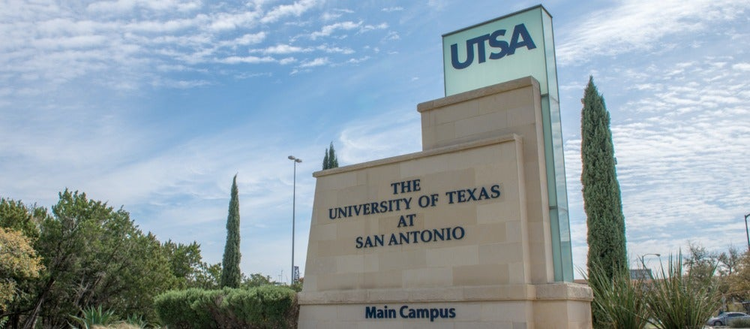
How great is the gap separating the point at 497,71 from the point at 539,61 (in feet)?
2.88

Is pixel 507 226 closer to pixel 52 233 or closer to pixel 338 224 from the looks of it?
pixel 338 224

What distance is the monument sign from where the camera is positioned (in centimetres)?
1105

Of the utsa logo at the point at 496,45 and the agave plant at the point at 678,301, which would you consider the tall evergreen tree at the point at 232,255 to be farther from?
the agave plant at the point at 678,301

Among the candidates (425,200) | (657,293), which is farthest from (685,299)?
(425,200)

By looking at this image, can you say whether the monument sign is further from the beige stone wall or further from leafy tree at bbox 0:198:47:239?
leafy tree at bbox 0:198:47:239

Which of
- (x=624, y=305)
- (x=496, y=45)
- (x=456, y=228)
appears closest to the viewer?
(x=624, y=305)

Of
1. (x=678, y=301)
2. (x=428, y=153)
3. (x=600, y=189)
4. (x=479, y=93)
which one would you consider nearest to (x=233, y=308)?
(x=428, y=153)

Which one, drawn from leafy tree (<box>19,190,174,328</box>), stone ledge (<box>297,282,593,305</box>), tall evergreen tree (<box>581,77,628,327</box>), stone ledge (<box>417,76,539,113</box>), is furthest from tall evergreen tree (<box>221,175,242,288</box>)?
stone ledge (<box>417,76,539,113</box>)

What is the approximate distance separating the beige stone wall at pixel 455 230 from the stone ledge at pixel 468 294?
2cm

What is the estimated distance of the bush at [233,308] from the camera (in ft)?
49.1

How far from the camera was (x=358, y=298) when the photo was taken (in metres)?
12.7

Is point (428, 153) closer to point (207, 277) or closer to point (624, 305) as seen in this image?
point (624, 305)

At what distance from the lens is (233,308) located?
50.7 ft

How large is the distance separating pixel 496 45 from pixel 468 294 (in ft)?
16.8
